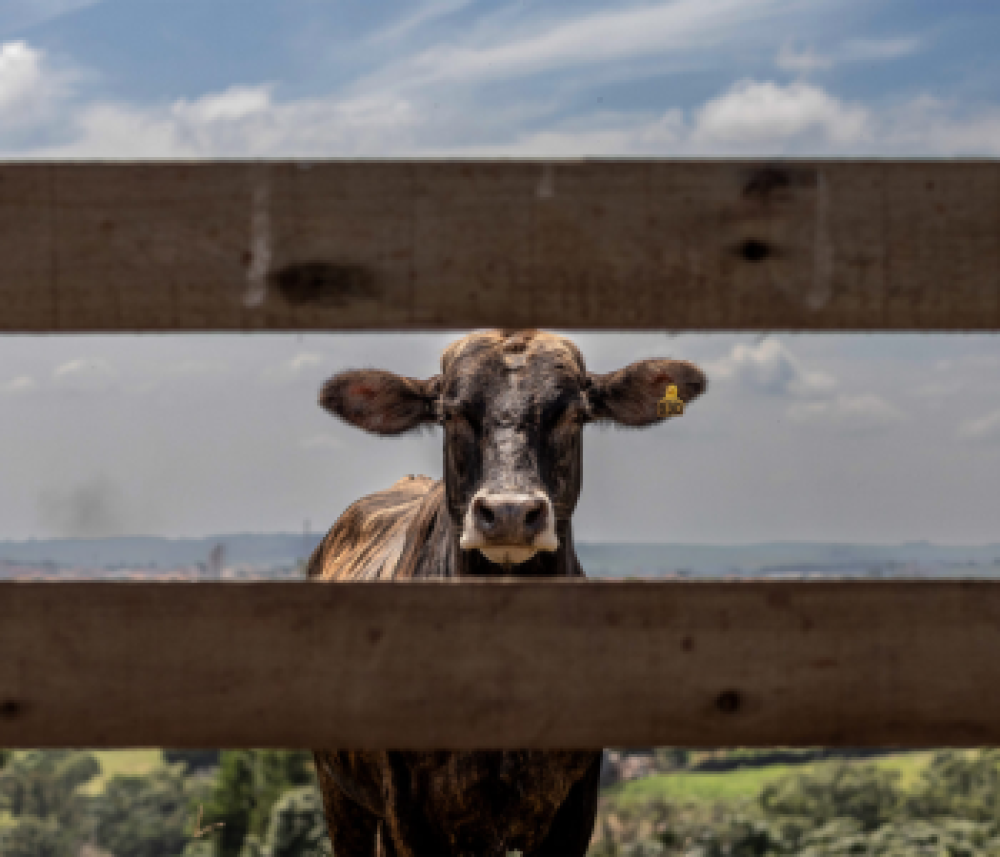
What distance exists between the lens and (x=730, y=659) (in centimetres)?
189

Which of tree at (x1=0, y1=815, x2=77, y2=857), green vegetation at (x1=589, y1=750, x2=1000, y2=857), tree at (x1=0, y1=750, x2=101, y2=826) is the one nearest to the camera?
green vegetation at (x1=589, y1=750, x2=1000, y2=857)

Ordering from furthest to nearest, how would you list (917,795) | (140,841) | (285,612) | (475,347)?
(140,841), (917,795), (475,347), (285,612)

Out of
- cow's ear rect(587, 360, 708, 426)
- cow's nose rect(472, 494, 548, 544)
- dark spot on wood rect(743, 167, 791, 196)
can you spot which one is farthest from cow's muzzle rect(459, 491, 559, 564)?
dark spot on wood rect(743, 167, 791, 196)

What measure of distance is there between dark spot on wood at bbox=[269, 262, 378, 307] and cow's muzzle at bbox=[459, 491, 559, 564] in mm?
2430

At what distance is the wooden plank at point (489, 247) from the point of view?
6.19 feet

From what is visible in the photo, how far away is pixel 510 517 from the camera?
424 cm

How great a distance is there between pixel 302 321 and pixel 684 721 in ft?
3.01

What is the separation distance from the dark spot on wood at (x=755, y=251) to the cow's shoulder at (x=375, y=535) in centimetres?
362

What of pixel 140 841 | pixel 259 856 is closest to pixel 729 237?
pixel 259 856

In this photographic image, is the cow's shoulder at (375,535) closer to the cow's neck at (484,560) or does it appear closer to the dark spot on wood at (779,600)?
the cow's neck at (484,560)

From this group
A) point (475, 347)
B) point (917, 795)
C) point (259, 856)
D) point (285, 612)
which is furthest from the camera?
point (917, 795)

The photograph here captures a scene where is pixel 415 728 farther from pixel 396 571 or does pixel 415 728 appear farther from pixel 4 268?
pixel 396 571

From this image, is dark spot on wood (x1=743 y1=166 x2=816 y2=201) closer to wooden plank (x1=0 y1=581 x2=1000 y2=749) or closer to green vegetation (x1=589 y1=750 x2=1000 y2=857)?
wooden plank (x1=0 y1=581 x2=1000 y2=749)

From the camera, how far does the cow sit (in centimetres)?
450
